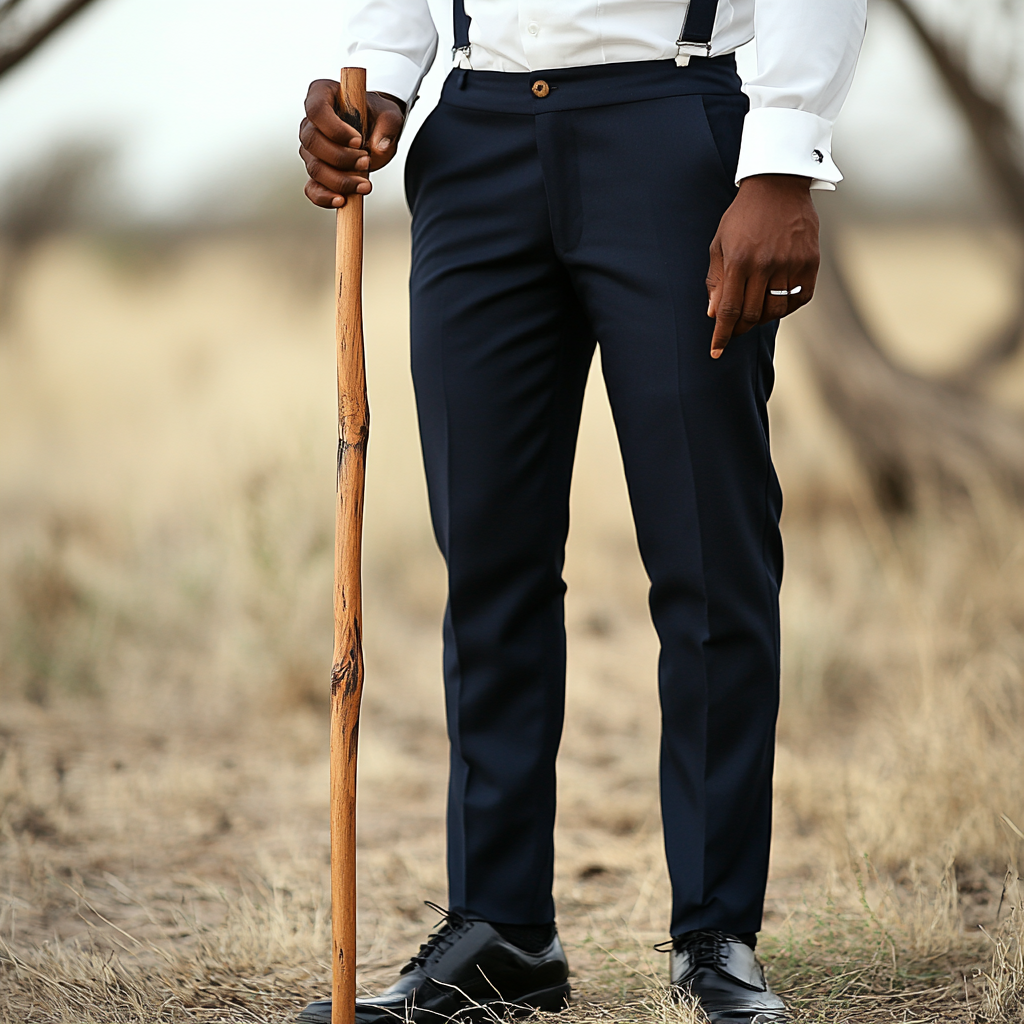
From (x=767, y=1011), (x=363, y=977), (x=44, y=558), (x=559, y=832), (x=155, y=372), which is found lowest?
(x=559, y=832)

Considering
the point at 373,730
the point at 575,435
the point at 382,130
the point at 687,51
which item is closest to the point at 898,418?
the point at 373,730

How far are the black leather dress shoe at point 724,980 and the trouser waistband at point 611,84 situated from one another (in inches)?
39.9

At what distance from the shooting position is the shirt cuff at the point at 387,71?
1.44 meters

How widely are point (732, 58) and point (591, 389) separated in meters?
4.58

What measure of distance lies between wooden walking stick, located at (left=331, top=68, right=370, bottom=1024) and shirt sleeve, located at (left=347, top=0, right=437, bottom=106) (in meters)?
0.17

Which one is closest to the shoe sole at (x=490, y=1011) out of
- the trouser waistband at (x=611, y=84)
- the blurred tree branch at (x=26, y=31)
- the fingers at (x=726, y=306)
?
the fingers at (x=726, y=306)

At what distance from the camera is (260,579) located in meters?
3.22

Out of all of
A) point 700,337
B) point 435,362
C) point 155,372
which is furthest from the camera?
point 155,372

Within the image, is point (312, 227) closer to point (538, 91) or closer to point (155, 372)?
point (155, 372)

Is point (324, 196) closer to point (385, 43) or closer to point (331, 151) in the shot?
point (331, 151)

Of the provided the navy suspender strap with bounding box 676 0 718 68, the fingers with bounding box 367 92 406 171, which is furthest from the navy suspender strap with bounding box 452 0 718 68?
the fingers with bounding box 367 92 406 171

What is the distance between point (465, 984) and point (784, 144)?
1.07 metres

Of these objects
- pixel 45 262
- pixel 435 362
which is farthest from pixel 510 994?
pixel 45 262

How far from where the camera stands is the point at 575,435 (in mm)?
1487
